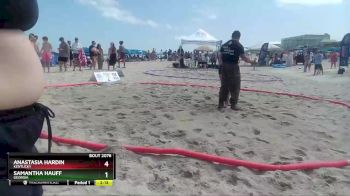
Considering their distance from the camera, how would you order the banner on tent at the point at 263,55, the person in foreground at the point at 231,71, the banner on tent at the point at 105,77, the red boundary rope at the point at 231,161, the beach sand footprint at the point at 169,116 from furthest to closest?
the banner on tent at the point at 263,55 < the banner on tent at the point at 105,77 < the person in foreground at the point at 231,71 < the beach sand footprint at the point at 169,116 < the red boundary rope at the point at 231,161

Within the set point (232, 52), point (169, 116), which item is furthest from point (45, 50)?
point (169, 116)

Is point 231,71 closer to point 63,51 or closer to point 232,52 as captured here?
point 232,52

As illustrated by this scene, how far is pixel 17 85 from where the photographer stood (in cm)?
167

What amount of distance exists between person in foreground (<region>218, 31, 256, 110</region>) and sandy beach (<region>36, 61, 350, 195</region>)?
Answer: 386mm

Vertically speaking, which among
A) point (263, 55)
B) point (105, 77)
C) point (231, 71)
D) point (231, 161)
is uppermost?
point (263, 55)

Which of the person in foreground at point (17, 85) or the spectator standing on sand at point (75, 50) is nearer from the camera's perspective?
the person in foreground at point (17, 85)

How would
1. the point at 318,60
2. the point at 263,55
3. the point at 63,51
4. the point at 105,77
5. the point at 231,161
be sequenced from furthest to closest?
1. the point at 263,55
2. the point at 318,60
3. the point at 63,51
4. the point at 105,77
5. the point at 231,161

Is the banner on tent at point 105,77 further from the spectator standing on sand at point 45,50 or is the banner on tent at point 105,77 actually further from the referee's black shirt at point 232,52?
the referee's black shirt at point 232,52
